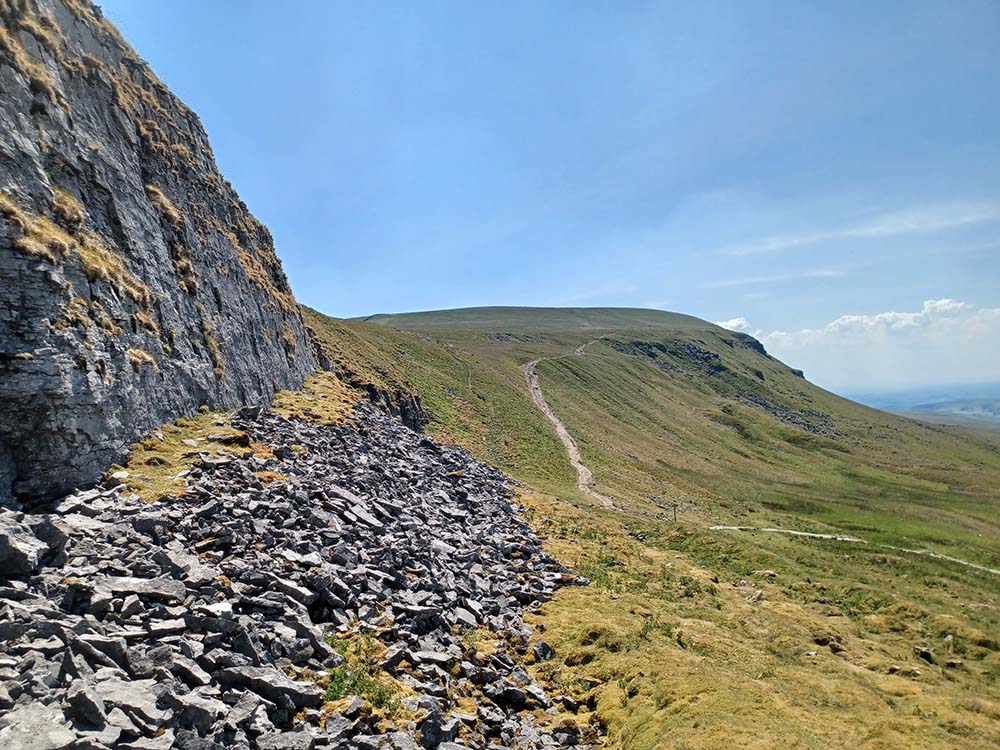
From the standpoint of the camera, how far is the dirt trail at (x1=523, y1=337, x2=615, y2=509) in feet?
232

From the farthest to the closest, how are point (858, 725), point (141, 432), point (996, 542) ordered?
point (996, 542) → point (141, 432) → point (858, 725)

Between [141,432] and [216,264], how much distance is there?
23.1 meters

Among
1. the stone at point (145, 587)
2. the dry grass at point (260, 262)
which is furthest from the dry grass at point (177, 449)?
the dry grass at point (260, 262)

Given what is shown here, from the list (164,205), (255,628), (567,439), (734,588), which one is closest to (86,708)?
(255,628)

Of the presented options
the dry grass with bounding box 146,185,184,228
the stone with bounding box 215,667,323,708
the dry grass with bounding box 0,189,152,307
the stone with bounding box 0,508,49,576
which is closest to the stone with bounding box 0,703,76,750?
the stone with bounding box 215,667,323,708

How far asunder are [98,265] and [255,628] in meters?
19.2

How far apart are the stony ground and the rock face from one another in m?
3.55

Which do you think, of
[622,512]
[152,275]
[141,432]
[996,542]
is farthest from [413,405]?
[996,542]

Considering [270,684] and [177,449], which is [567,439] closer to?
[177,449]

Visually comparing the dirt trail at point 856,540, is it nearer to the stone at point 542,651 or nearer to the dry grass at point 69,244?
the stone at point 542,651

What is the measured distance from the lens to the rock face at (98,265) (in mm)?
18453

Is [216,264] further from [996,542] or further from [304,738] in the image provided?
[996,542]

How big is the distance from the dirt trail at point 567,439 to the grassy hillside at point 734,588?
2390mm

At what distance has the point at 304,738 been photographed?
36.6ft
